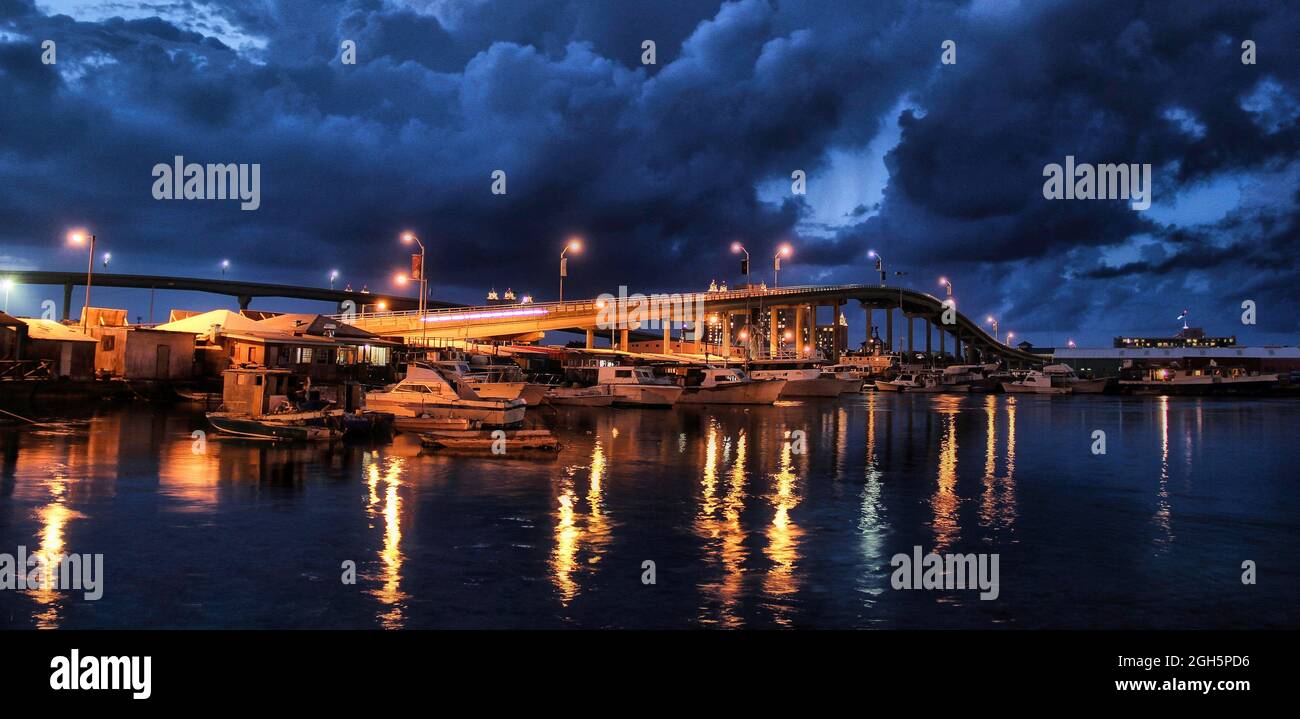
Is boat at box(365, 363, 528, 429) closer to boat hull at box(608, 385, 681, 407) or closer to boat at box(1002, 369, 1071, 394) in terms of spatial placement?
boat hull at box(608, 385, 681, 407)

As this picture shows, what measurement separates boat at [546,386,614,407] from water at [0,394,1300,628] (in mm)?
28720

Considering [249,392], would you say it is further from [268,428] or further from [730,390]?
[730,390]

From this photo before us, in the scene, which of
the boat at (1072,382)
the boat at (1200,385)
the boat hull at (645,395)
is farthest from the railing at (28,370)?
the boat at (1200,385)

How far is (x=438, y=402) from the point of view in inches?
1435

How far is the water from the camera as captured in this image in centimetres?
1148

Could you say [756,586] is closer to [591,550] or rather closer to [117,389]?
[591,550]

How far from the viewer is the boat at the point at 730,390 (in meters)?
68.8

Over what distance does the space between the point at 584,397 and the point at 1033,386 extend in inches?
3346

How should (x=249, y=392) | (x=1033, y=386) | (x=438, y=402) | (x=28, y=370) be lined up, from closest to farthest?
(x=249, y=392) < (x=438, y=402) < (x=28, y=370) < (x=1033, y=386)

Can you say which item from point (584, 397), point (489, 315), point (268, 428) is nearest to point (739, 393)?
point (584, 397)

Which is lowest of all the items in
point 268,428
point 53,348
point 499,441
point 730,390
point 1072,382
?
point 499,441

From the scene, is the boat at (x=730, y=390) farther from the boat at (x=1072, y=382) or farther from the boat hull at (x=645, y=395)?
the boat at (x=1072, y=382)

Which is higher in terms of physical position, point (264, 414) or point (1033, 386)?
point (1033, 386)

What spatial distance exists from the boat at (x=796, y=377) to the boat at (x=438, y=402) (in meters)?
53.8
